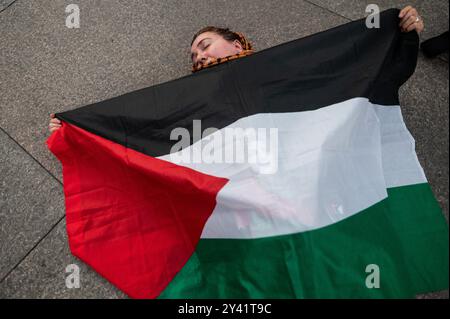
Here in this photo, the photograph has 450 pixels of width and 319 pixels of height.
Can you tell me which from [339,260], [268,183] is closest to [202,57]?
[268,183]

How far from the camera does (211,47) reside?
5.13ft

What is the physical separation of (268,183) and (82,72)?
1.24 m

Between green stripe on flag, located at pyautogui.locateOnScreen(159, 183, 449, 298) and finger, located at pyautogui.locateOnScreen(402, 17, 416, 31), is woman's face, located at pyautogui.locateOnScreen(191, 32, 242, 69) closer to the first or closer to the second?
finger, located at pyautogui.locateOnScreen(402, 17, 416, 31)

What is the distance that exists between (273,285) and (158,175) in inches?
19.9

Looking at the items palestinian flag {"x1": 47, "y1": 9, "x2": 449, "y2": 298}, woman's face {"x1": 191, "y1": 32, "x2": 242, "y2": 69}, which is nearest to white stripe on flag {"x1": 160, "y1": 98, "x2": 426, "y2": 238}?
A: palestinian flag {"x1": 47, "y1": 9, "x2": 449, "y2": 298}

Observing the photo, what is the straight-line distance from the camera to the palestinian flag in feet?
3.33

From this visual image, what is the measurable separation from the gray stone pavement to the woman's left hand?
24 cm

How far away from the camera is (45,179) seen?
1521 millimetres

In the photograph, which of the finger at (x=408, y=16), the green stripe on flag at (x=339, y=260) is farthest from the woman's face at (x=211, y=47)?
the green stripe on flag at (x=339, y=260)

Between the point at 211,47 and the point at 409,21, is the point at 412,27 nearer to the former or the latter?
the point at 409,21

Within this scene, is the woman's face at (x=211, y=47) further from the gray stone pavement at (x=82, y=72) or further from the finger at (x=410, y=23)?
the finger at (x=410, y=23)

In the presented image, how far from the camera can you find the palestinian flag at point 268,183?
39.9 inches
